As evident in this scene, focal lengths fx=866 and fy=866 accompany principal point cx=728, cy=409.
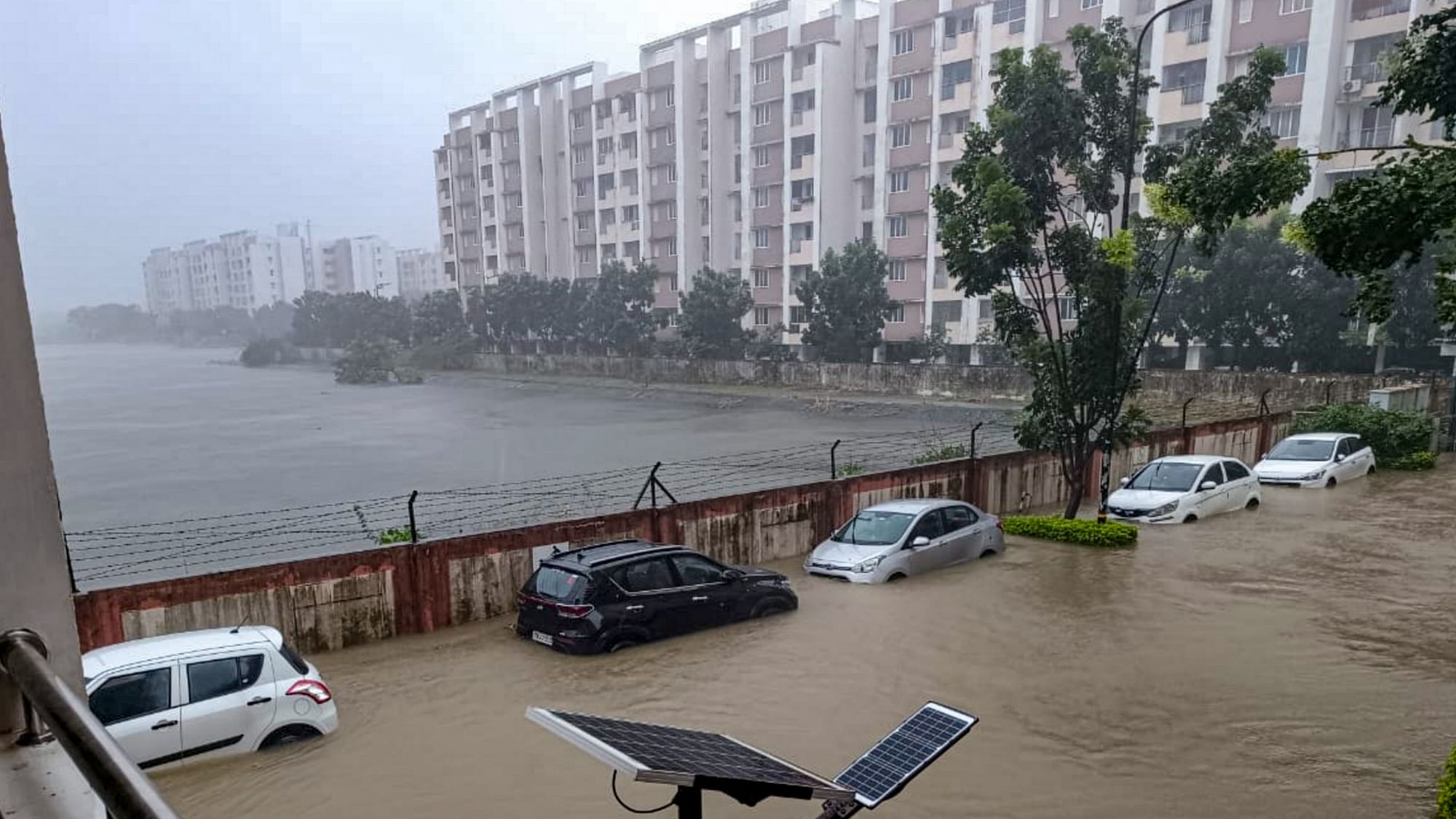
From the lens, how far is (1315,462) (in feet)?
68.2

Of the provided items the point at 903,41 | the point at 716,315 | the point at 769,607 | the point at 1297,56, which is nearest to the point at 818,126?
the point at 903,41

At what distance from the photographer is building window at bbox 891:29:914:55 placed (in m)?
54.7

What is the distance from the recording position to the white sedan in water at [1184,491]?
17.1m

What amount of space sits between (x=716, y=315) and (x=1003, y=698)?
161ft

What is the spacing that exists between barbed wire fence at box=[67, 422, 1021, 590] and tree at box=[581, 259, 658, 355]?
3402cm

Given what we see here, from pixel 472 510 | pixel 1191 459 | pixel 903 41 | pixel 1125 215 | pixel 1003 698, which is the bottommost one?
pixel 472 510

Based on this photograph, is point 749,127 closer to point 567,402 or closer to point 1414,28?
point 567,402

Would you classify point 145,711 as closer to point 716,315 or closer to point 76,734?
point 76,734

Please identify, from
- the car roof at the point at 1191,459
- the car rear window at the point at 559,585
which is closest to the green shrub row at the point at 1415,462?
the car roof at the point at 1191,459

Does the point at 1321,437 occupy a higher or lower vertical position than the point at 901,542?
higher

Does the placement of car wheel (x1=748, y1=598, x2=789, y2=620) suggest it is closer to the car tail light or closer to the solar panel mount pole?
the car tail light

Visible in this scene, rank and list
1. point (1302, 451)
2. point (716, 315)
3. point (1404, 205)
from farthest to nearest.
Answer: point (716, 315) < point (1302, 451) < point (1404, 205)

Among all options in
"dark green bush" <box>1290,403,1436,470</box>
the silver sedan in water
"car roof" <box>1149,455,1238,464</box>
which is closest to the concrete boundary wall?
the silver sedan in water

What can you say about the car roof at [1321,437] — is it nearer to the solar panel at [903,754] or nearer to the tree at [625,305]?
the solar panel at [903,754]
